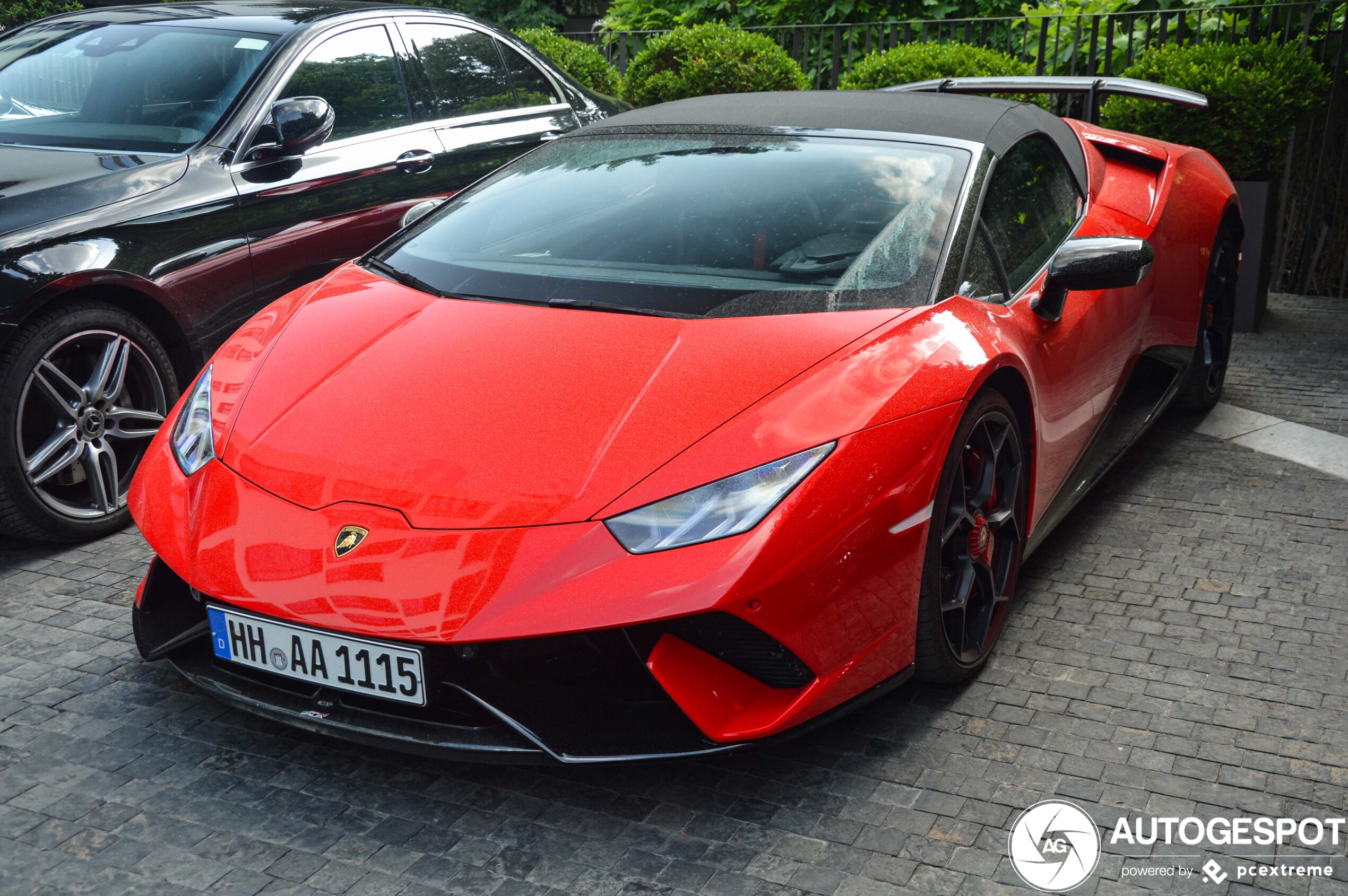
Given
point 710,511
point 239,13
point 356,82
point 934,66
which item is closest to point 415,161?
point 356,82

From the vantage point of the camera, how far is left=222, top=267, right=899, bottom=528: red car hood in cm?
246

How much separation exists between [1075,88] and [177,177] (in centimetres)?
337

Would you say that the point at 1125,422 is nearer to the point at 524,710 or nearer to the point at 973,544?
the point at 973,544

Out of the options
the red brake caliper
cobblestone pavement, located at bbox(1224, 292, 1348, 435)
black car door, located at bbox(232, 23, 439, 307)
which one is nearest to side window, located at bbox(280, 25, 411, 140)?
black car door, located at bbox(232, 23, 439, 307)

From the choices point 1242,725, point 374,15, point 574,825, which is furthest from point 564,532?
point 374,15

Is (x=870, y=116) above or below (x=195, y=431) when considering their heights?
above

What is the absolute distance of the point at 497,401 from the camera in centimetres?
269

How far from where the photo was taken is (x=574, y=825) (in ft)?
8.12

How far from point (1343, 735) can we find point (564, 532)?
6.05ft

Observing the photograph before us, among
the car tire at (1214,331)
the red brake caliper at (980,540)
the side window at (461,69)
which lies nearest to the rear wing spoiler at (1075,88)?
the car tire at (1214,331)

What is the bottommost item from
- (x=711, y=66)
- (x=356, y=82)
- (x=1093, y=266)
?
(x=1093, y=266)

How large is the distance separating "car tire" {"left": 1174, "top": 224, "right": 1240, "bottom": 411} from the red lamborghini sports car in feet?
4.24

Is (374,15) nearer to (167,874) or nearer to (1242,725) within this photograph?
(167,874)

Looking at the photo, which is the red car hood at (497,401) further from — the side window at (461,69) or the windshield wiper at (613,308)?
the side window at (461,69)
